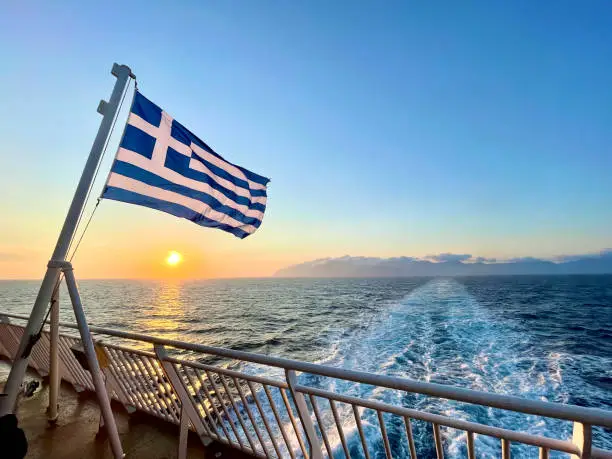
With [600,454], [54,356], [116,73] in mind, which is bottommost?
[54,356]

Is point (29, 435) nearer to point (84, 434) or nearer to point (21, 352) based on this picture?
point (84, 434)

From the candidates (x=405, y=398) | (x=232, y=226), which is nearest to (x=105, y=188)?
(x=232, y=226)

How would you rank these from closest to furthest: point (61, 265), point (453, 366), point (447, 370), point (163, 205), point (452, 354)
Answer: point (61, 265) < point (163, 205) < point (447, 370) < point (453, 366) < point (452, 354)

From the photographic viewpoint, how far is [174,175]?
3.32 metres

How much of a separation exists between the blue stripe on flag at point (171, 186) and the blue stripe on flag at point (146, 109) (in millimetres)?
508

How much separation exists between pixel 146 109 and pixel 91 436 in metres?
3.55

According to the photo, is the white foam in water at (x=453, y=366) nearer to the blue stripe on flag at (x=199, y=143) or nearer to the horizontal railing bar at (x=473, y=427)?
the horizontal railing bar at (x=473, y=427)

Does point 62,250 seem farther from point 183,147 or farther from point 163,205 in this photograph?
point 183,147

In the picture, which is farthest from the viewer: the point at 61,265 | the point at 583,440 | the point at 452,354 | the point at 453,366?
the point at 452,354

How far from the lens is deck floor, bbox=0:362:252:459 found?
308 cm

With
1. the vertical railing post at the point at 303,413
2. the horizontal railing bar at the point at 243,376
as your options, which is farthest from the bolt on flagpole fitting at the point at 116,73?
the vertical railing post at the point at 303,413

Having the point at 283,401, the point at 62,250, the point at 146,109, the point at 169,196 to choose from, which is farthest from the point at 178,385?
the point at 146,109

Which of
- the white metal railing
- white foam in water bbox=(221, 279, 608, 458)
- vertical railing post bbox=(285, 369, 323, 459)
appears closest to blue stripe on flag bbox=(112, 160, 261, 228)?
the white metal railing

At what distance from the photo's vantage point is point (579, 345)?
1459 cm
